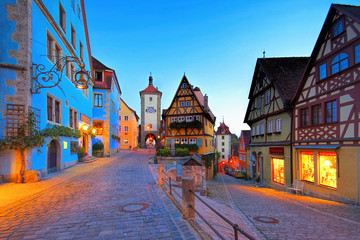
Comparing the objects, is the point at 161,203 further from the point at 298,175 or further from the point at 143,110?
the point at 143,110

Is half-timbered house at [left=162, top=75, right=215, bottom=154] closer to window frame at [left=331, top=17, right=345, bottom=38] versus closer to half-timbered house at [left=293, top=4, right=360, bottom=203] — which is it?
half-timbered house at [left=293, top=4, right=360, bottom=203]

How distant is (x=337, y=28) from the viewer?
12.6m

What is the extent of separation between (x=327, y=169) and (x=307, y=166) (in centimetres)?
186

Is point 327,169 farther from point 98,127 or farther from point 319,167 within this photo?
point 98,127

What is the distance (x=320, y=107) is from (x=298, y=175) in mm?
5054

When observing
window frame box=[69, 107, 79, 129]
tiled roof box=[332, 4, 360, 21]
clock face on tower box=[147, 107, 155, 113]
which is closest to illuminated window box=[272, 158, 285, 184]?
tiled roof box=[332, 4, 360, 21]

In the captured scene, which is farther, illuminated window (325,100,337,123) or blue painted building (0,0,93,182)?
illuminated window (325,100,337,123)

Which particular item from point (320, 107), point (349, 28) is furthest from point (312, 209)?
point (349, 28)

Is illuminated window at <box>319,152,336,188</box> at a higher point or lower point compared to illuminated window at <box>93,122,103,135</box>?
lower

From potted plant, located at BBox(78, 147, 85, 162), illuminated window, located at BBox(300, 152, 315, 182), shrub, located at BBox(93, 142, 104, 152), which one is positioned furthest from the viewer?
shrub, located at BBox(93, 142, 104, 152)

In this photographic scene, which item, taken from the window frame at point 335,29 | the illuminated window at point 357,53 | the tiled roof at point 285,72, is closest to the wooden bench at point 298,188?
the tiled roof at point 285,72

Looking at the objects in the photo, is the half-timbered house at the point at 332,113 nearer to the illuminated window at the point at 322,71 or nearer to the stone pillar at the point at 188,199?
the illuminated window at the point at 322,71

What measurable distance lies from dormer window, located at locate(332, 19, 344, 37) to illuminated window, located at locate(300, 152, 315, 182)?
24.3 ft

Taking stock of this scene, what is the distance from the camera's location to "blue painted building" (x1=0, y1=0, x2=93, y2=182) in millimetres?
10462
